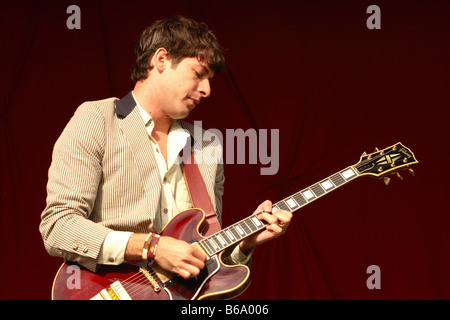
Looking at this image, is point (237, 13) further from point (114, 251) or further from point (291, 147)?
point (114, 251)

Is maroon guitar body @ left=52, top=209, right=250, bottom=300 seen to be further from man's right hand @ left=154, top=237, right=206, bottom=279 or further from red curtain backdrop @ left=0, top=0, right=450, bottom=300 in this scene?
red curtain backdrop @ left=0, top=0, right=450, bottom=300

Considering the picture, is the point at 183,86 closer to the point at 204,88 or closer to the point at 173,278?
the point at 204,88

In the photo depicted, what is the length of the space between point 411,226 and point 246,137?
46.9 inches

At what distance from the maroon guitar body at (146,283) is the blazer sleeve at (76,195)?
5 centimetres

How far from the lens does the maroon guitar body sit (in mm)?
1779

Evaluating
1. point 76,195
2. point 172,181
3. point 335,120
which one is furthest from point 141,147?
point 335,120

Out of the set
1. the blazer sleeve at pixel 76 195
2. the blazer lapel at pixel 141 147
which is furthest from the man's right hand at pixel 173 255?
the blazer lapel at pixel 141 147

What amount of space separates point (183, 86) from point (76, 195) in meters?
0.63

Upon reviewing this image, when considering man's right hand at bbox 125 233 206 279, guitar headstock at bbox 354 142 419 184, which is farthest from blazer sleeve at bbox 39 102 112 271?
guitar headstock at bbox 354 142 419 184

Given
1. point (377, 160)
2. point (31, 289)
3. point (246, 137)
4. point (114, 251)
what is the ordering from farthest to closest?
point (246, 137) → point (31, 289) → point (377, 160) → point (114, 251)

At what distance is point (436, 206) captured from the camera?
10.8 feet

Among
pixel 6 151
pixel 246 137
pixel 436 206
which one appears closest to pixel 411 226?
pixel 436 206

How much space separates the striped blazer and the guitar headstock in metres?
0.68

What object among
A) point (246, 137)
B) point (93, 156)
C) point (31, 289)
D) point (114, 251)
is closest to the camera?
point (114, 251)
